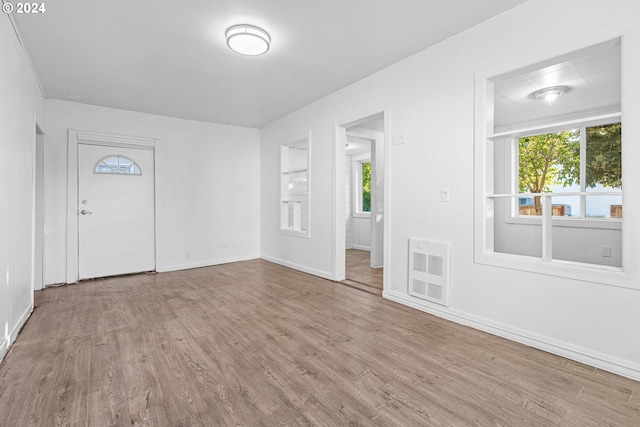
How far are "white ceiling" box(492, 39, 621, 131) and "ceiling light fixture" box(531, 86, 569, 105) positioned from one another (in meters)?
0.06

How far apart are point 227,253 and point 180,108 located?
258cm

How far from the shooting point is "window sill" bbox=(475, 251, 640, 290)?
6.56 feet

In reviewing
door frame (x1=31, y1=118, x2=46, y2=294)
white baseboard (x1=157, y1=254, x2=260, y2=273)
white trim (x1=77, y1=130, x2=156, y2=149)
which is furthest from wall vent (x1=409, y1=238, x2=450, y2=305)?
door frame (x1=31, y1=118, x2=46, y2=294)

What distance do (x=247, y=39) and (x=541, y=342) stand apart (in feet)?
11.0

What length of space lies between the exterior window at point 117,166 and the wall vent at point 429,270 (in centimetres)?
436

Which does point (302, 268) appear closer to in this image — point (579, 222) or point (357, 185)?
point (357, 185)

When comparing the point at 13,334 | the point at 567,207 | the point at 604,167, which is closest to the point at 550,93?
the point at 604,167

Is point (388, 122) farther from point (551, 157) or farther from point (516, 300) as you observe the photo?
point (551, 157)

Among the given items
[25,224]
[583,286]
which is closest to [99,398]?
[25,224]

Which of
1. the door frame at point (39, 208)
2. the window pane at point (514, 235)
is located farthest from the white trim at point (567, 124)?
the door frame at point (39, 208)

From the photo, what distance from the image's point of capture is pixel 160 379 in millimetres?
1979

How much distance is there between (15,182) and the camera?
269 cm

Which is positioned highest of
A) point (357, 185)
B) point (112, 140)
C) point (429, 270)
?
point (112, 140)

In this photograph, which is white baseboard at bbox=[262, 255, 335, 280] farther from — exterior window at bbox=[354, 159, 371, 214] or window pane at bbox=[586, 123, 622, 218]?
window pane at bbox=[586, 123, 622, 218]
